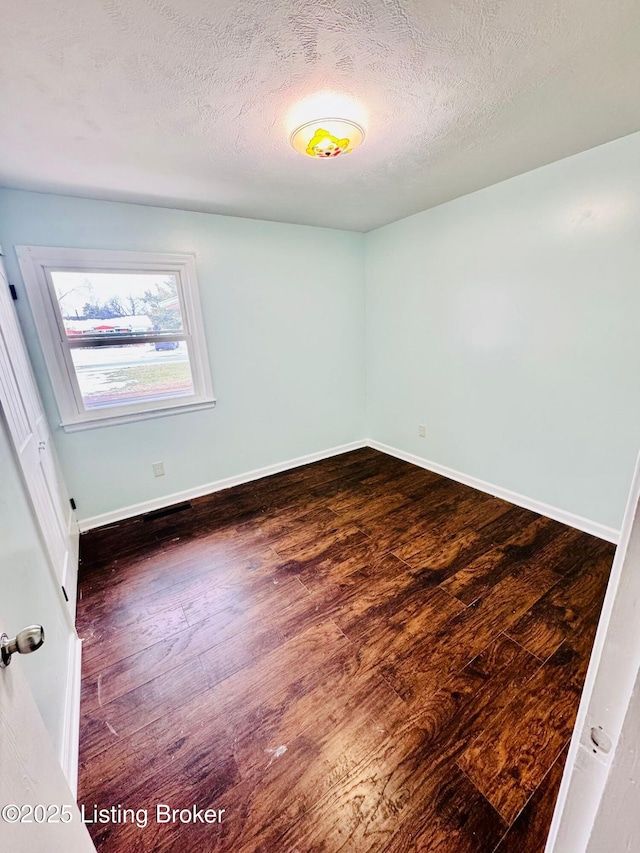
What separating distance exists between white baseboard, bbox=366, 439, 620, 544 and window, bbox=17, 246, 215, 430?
2.14 metres

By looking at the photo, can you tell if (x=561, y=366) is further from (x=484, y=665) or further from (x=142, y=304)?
(x=142, y=304)

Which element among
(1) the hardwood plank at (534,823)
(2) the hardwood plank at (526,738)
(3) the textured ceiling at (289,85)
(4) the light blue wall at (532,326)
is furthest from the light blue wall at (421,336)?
(1) the hardwood plank at (534,823)

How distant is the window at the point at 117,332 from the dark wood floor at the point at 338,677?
40.2 inches

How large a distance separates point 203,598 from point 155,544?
72 cm

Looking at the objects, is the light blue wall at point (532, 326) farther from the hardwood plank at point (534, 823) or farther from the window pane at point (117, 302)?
the window pane at point (117, 302)

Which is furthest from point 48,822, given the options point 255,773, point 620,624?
point 620,624

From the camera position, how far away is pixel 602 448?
219 centimetres

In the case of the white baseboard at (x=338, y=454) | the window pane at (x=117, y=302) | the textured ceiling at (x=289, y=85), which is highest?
the textured ceiling at (x=289, y=85)

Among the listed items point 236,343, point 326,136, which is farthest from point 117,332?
point 326,136

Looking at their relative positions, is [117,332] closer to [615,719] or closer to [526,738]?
[615,719]

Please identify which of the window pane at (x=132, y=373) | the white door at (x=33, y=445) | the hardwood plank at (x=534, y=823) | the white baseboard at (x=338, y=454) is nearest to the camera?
the hardwood plank at (x=534, y=823)

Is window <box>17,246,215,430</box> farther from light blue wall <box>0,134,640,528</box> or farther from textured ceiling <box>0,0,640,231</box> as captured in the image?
textured ceiling <box>0,0,640,231</box>

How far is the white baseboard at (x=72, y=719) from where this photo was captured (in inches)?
44.4

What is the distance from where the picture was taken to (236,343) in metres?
2.98
